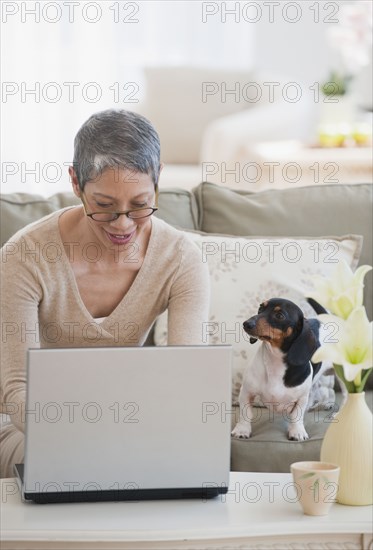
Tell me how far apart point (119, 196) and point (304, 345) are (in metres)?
0.37

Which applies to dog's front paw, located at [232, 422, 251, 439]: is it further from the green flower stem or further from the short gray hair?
the short gray hair

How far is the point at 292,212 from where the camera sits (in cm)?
215

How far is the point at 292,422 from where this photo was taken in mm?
1679

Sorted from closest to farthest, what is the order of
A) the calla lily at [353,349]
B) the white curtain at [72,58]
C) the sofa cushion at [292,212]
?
the calla lily at [353,349] < the sofa cushion at [292,212] < the white curtain at [72,58]

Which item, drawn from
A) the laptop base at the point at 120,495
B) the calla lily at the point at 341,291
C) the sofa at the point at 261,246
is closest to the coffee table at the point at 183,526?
the laptop base at the point at 120,495

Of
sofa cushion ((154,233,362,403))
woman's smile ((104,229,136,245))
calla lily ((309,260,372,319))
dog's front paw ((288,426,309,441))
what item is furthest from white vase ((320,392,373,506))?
sofa cushion ((154,233,362,403))

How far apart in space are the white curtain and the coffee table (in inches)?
85.5

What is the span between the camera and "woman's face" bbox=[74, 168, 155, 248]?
1447mm

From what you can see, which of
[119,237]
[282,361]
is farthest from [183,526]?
[119,237]

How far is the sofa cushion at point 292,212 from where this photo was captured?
212 centimetres

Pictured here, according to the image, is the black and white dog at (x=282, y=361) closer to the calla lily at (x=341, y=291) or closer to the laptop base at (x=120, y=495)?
the calla lily at (x=341, y=291)

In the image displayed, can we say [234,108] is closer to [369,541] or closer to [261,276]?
[261,276]

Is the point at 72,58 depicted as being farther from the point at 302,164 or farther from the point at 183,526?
the point at 183,526

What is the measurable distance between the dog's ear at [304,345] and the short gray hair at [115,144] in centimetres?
34
